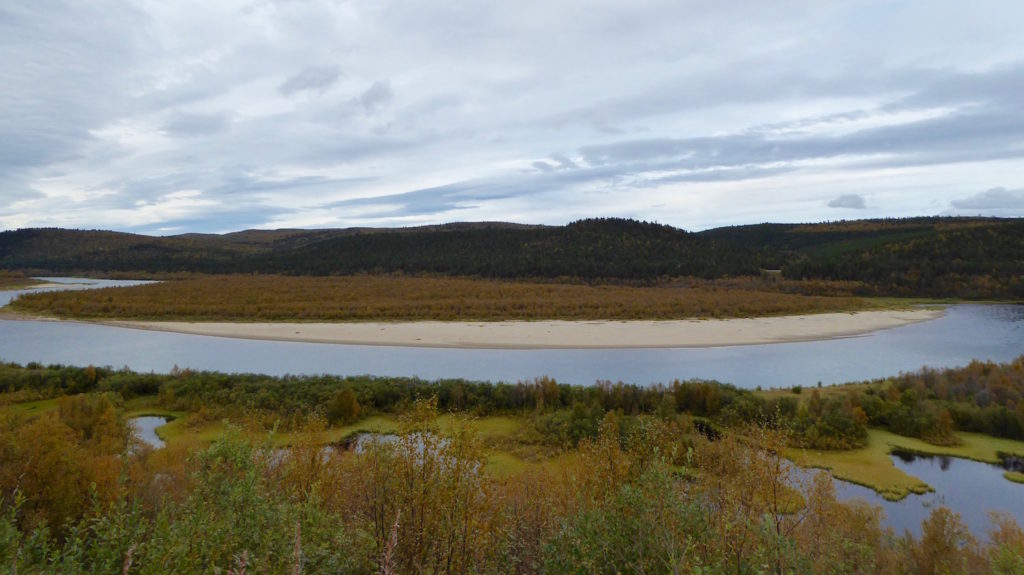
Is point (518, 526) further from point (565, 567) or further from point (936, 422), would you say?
point (936, 422)

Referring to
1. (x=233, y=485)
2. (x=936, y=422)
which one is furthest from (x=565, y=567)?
(x=936, y=422)

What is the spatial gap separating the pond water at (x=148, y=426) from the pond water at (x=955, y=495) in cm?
1752

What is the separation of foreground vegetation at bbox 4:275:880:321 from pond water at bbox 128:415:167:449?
77.9ft

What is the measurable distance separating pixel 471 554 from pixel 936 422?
16964 mm

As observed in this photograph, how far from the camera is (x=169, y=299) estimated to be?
47.5 metres

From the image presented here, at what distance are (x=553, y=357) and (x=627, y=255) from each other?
160 ft

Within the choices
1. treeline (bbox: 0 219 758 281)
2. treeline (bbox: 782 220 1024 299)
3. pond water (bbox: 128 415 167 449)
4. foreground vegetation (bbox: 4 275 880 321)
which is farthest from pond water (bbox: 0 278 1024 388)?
treeline (bbox: 0 219 758 281)

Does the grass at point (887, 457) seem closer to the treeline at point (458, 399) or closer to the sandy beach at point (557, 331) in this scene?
the treeline at point (458, 399)

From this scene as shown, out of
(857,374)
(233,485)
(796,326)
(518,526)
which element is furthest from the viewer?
(796,326)

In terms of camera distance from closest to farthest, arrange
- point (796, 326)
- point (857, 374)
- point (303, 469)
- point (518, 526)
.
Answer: point (518, 526) < point (303, 469) < point (857, 374) < point (796, 326)

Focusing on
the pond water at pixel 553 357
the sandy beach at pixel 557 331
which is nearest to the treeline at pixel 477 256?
the sandy beach at pixel 557 331

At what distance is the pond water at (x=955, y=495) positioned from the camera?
11141 mm

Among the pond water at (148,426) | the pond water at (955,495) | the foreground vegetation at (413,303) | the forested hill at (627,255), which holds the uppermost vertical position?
the forested hill at (627,255)

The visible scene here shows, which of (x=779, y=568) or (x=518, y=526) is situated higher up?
(x=779, y=568)
